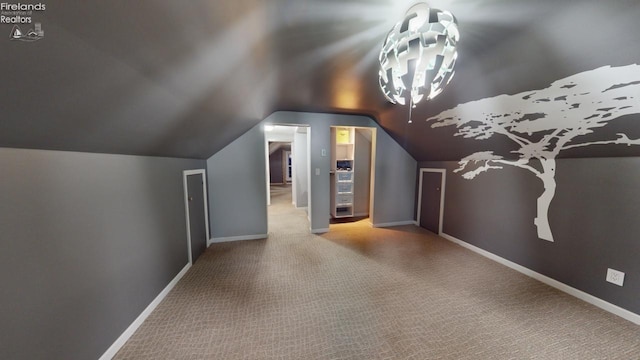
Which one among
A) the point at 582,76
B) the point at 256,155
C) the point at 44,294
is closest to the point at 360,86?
the point at 582,76

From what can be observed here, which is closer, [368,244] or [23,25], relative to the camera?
[23,25]

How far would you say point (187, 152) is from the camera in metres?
2.35

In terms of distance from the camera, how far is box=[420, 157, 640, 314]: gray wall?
66.6 inches

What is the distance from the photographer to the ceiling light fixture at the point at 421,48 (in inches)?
41.1

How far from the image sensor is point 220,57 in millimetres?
1228

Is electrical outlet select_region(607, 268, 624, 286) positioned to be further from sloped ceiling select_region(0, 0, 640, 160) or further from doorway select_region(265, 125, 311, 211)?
doorway select_region(265, 125, 311, 211)

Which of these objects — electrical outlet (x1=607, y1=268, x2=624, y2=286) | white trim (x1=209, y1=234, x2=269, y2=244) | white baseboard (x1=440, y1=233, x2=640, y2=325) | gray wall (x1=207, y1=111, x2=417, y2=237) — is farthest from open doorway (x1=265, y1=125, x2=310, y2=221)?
electrical outlet (x1=607, y1=268, x2=624, y2=286)

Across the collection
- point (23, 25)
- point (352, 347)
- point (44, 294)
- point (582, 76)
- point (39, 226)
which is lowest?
point (352, 347)

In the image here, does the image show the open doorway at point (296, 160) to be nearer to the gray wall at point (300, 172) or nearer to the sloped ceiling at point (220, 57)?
the gray wall at point (300, 172)

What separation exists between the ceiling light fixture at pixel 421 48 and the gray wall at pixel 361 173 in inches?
126

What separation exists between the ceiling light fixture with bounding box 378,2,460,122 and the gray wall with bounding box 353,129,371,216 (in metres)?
3.20

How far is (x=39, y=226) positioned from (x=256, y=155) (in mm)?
2384

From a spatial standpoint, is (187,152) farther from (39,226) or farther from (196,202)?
(39,226)

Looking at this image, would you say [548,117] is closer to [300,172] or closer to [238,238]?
[238,238]
